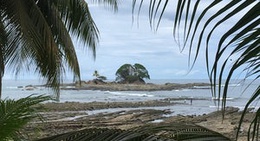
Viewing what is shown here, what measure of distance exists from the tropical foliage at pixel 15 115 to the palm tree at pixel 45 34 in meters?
5.45

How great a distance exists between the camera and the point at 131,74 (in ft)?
246

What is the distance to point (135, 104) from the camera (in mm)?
36875

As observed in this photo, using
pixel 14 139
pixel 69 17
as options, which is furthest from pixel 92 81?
pixel 14 139

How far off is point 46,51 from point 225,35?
7.68m

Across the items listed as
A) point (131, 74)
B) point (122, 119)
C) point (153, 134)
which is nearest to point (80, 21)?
point (153, 134)

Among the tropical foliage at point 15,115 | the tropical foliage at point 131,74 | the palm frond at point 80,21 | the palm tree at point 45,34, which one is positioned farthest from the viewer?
the tropical foliage at point 131,74

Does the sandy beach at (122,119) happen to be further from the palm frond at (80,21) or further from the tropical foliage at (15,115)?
the tropical foliage at (15,115)

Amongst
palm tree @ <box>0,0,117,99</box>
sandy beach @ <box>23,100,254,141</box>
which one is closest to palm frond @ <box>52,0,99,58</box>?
palm tree @ <box>0,0,117,99</box>

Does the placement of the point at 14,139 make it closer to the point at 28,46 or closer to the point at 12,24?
the point at 28,46

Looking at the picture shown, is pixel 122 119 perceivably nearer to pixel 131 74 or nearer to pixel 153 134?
pixel 153 134

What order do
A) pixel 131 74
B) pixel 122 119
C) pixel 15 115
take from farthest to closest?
pixel 131 74, pixel 122 119, pixel 15 115

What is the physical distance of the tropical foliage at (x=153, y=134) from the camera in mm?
1468

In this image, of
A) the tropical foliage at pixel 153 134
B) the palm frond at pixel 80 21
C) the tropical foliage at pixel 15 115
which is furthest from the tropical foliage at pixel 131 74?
the tropical foliage at pixel 153 134

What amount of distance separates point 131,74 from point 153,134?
73563mm
